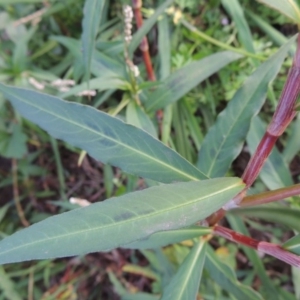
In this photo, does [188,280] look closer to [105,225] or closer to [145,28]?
[105,225]

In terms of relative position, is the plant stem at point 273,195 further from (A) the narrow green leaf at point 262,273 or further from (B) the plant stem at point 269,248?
(A) the narrow green leaf at point 262,273

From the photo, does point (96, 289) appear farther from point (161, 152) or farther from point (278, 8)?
point (278, 8)

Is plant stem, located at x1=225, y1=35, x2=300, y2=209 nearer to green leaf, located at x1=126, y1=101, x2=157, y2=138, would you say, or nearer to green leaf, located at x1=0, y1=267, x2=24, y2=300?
green leaf, located at x1=126, y1=101, x2=157, y2=138

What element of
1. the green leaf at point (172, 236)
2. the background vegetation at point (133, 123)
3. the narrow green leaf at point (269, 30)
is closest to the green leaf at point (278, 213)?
the background vegetation at point (133, 123)

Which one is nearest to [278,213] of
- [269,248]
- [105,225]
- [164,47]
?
[269,248]

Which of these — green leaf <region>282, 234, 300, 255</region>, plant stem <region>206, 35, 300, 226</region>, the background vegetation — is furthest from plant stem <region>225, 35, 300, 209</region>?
the background vegetation

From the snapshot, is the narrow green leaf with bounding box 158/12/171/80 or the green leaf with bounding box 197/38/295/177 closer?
the green leaf with bounding box 197/38/295/177

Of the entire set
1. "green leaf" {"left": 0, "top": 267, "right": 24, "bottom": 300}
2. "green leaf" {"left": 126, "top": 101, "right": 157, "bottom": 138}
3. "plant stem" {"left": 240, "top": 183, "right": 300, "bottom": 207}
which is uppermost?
"plant stem" {"left": 240, "top": 183, "right": 300, "bottom": 207}
